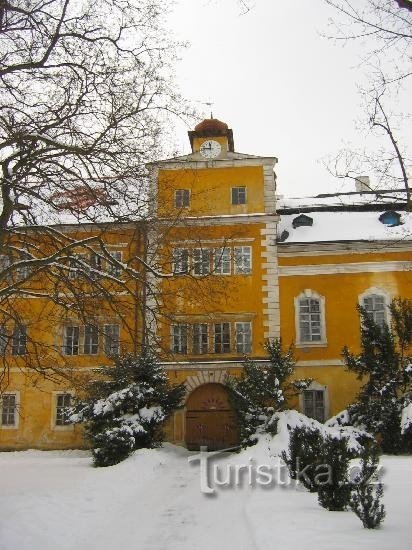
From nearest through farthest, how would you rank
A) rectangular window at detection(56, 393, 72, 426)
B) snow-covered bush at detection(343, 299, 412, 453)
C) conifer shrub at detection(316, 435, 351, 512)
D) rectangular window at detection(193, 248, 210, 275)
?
conifer shrub at detection(316, 435, 351, 512), rectangular window at detection(193, 248, 210, 275), snow-covered bush at detection(343, 299, 412, 453), rectangular window at detection(56, 393, 72, 426)

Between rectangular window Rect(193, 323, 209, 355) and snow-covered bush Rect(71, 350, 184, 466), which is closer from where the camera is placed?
snow-covered bush Rect(71, 350, 184, 466)

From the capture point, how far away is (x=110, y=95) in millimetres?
9570

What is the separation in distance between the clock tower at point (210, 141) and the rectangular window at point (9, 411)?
42.3 ft

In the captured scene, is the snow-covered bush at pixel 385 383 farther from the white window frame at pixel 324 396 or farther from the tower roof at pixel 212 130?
the tower roof at pixel 212 130

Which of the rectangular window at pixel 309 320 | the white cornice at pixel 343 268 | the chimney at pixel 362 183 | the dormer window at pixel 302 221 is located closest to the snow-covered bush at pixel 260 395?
the rectangular window at pixel 309 320

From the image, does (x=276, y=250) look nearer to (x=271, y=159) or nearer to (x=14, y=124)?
(x=271, y=159)

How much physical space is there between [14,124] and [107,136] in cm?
144

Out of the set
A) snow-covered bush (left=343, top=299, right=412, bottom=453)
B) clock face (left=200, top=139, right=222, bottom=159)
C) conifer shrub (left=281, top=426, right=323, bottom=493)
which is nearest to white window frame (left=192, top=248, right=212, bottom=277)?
conifer shrub (left=281, top=426, right=323, bottom=493)

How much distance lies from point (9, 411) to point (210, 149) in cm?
1380

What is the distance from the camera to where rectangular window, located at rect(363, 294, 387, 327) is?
22.6 metres

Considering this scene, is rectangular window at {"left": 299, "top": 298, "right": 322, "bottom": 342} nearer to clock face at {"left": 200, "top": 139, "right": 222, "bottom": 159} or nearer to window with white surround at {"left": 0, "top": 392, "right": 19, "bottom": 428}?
clock face at {"left": 200, "top": 139, "right": 222, "bottom": 159}

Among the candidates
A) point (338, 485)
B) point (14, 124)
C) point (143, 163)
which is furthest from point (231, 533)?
point (14, 124)

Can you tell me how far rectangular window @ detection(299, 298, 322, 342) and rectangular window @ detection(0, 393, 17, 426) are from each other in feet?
39.1

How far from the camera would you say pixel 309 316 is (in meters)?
23.0
